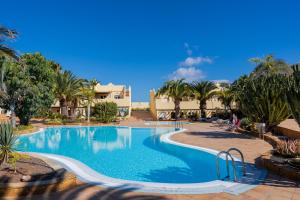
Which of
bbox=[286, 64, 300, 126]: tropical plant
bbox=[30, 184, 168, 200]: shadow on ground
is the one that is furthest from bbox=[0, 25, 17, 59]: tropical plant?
bbox=[286, 64, 300, 126]: tropical plant

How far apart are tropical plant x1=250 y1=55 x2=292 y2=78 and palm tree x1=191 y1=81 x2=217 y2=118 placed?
685 centimetres

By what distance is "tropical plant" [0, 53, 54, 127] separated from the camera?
21453 mm

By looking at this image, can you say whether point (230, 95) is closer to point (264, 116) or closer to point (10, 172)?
point (264, 116)

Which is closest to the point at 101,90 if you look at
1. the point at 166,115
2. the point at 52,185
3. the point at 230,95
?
the point at 166,115

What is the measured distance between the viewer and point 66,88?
3300 centimetres

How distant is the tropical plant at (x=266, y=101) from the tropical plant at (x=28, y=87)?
57.2 ft

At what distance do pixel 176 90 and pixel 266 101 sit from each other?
73.6 feet

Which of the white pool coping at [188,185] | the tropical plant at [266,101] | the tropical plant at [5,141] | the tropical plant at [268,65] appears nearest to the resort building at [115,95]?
the tropical plant at [268,65]

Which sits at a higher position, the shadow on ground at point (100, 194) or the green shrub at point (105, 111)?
the green shrub at point (105, 111)

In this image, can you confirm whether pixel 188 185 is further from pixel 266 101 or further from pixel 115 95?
pixel 115 95

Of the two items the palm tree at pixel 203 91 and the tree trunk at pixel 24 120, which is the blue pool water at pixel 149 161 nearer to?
the tree trunk at pixel 24 120

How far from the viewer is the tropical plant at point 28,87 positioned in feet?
70.4

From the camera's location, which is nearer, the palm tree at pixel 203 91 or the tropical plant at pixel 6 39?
the tropical plant at pixel 6 39

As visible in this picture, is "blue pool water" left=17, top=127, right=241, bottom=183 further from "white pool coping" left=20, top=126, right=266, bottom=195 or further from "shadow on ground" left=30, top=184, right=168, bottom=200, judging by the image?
"shadow on ground" left=30, top=184, right=168, bottom=200
